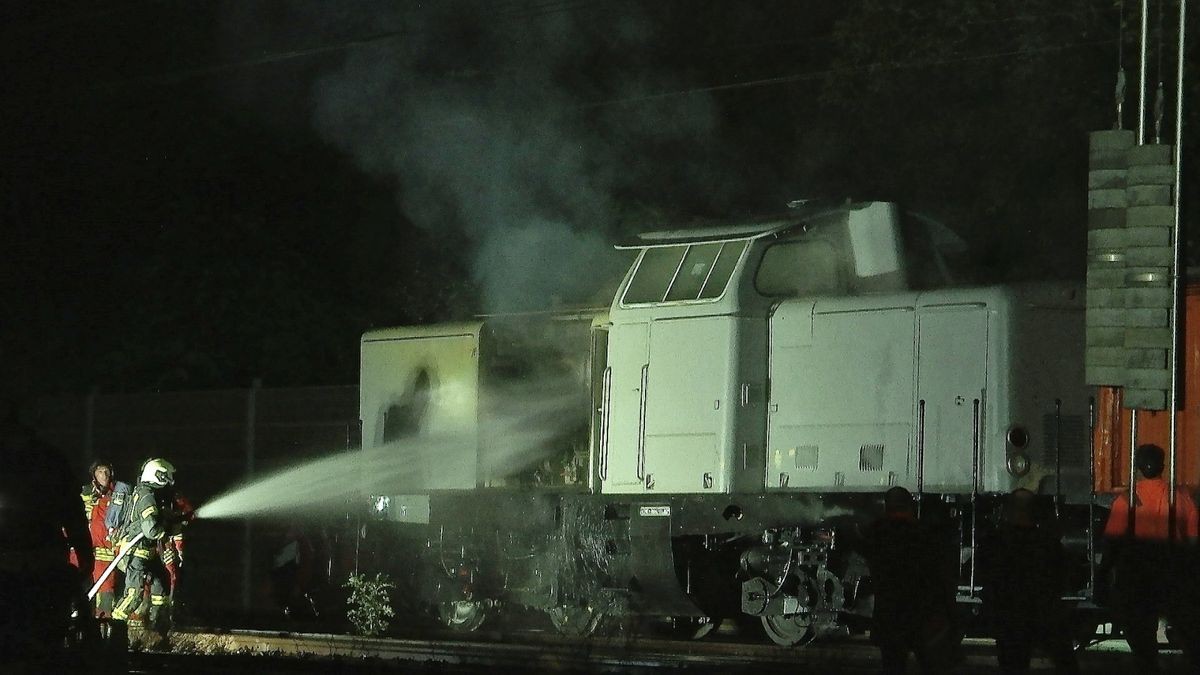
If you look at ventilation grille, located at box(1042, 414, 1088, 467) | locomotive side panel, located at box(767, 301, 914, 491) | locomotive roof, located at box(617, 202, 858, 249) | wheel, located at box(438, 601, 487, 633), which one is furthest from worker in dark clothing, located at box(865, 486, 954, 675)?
wheel, located at box(438, 601, 487, 633)

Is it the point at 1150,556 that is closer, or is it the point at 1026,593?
the point at 1026,593

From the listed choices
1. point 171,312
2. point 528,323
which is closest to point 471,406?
point 528,323

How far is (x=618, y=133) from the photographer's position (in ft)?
69.6

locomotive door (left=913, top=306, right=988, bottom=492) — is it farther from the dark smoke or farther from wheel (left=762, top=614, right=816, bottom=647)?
the dark smoke

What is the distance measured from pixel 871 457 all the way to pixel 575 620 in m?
3.73

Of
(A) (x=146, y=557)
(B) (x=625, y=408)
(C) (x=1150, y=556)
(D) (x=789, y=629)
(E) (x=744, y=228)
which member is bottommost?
(D) (x=789, y=629)

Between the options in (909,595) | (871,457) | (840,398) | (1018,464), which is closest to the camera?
(909,595)

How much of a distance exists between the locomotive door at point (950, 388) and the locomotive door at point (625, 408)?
2.51 metres

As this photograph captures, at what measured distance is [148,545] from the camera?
14.4 meters

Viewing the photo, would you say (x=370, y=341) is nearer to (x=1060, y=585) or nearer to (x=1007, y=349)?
(x=1007, y=349)

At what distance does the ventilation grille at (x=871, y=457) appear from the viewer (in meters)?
13.1

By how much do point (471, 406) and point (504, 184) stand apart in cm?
325

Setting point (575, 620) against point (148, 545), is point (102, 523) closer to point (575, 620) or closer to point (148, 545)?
point (148, 545)

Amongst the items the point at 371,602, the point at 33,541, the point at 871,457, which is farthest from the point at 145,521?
the point at 871,457
